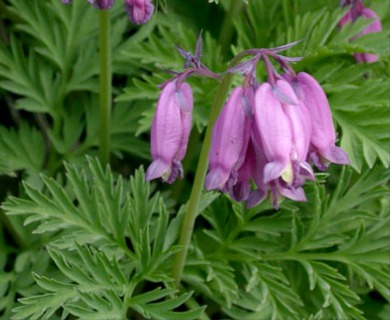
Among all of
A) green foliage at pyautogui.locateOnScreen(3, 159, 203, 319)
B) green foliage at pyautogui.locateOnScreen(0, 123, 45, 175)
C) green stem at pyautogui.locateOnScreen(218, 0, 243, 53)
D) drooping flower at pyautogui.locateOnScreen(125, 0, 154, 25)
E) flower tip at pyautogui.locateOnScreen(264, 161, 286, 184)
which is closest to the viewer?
flower tip at pyautogui.locateOnScreen(264, 161, 286, 184)

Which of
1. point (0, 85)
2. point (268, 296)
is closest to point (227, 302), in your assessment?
point (268, 296)

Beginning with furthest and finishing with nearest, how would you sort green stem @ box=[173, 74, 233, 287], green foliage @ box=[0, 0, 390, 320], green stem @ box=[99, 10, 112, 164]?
green stem @ box=[99, 10, 112, 164] → green foliage @ box=[0, 0, 390, 320] → green stem @ box=[173, 74, 233, 287]

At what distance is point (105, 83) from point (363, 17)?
39.1 inches

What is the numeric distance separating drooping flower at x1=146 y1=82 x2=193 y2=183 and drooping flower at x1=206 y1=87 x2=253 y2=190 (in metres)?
0.12

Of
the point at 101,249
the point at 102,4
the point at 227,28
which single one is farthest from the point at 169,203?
the point at 102,4

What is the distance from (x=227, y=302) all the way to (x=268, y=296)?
0.13 m

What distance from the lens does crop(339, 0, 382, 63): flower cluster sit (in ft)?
8.49

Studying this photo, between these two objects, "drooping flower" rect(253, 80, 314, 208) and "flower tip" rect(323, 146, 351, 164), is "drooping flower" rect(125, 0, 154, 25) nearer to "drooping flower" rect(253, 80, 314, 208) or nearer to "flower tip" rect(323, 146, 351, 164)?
"drooping flower" rect(253, 80, 314, 208)

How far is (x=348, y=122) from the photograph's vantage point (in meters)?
2.39

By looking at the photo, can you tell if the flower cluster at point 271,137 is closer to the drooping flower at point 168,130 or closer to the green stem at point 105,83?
the drooping flower at point 168,130

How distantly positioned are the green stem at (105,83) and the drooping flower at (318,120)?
821 millimetres

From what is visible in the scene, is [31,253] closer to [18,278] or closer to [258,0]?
[18,278]

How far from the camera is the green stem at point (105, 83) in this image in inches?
89.7

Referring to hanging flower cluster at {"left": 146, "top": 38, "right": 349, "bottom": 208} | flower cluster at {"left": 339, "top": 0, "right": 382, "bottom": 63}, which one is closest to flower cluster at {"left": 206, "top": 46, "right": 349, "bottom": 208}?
hanging flower cluster at {"left": 146, "top": 38, "right": 349, "bottom": 208}
